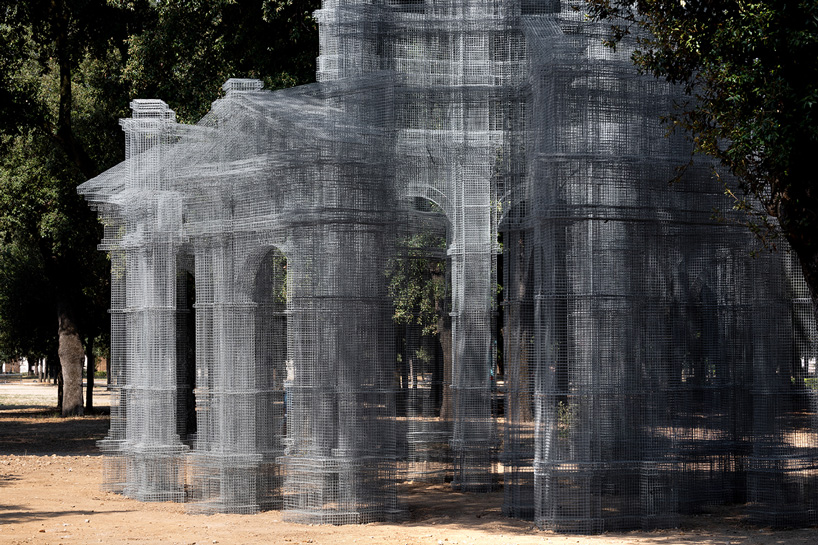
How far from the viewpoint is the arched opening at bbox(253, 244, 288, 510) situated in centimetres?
1516

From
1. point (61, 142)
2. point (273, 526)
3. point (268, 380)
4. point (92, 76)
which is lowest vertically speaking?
point (273, 526)

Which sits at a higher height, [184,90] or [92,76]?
[92,76]

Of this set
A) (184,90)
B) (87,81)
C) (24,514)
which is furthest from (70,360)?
(24,514)

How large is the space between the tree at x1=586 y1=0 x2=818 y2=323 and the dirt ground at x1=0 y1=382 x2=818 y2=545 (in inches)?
144

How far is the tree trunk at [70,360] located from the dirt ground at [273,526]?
16.0 metres

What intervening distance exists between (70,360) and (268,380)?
20917 millimetres

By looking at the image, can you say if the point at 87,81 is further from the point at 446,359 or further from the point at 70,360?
the point at 446,359

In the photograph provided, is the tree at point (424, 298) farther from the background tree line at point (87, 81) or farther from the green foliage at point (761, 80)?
the green foliage at point (761, 80)

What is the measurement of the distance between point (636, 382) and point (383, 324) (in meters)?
3.46

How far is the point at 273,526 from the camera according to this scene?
537 inches

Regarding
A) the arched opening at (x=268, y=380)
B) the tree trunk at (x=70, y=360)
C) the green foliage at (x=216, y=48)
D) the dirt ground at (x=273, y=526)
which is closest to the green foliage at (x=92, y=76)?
the green foliage at (x=216, y=48)

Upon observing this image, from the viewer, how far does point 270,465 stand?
15164 mm

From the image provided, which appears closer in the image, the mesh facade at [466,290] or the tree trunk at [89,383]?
the mesh facade at [466,290]

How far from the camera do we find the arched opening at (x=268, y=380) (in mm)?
15156
